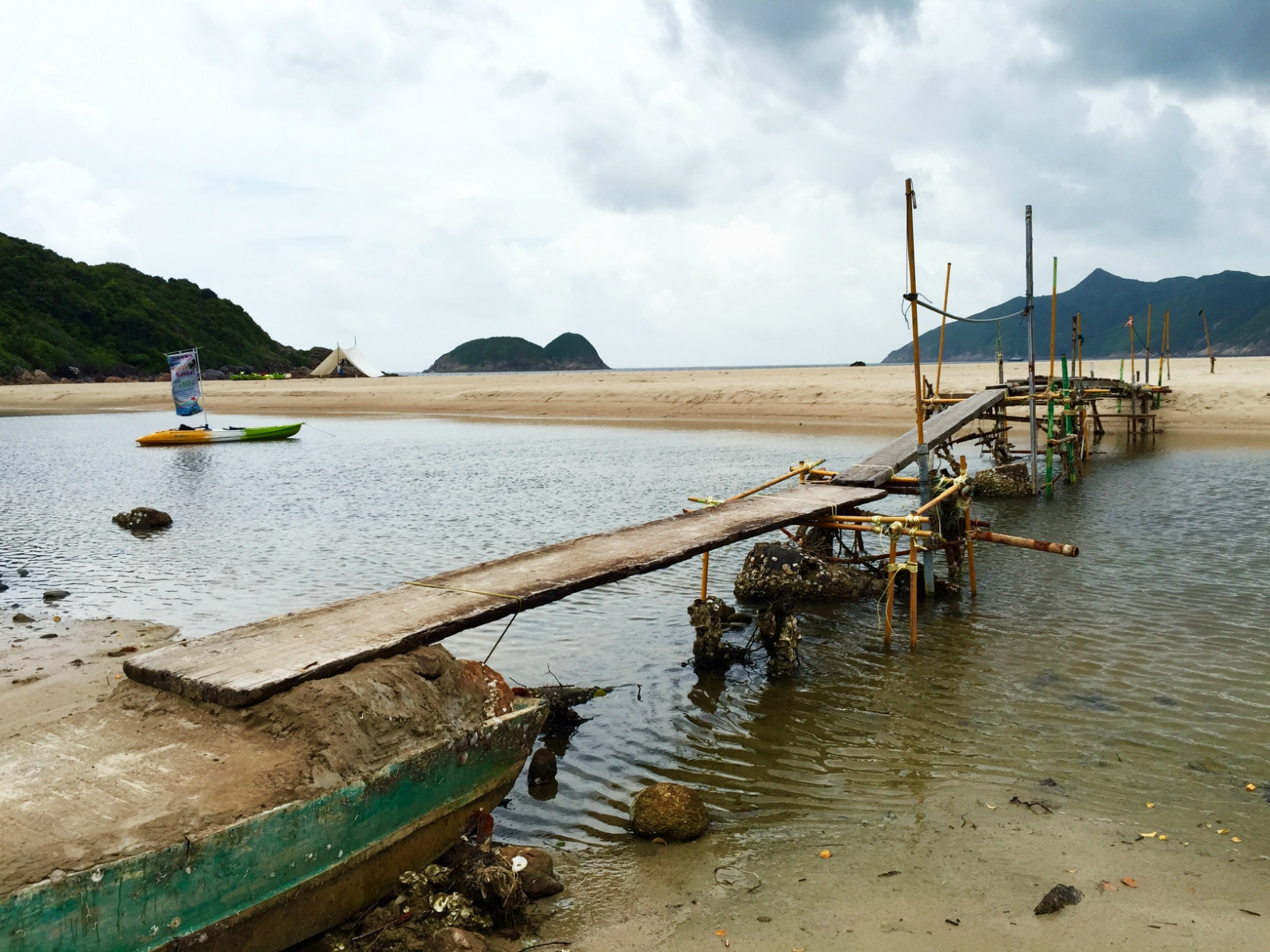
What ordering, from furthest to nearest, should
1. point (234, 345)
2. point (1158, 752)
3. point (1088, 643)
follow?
point (234, 345) < point (1088, 643) < point (1158, 752)

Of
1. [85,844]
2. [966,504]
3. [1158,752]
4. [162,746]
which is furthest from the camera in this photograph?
[966,504]

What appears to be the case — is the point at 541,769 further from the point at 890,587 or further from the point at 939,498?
the point at 939,498

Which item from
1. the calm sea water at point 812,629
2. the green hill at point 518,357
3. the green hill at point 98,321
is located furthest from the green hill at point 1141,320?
the calm sea water at point 812,629

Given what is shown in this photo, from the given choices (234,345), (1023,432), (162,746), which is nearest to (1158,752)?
(162,746)

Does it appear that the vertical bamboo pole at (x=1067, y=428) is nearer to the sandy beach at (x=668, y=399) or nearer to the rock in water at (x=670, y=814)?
the sandy beach at (x=668, y=399)

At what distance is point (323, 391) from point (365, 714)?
51.5 m

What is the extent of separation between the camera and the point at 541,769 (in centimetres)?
604

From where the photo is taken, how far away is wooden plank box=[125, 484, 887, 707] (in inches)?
179

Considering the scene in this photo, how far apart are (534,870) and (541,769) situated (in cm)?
138

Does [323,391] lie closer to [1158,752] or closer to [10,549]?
[10,549]

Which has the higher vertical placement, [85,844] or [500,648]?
[85,844]

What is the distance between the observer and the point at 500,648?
8.70m

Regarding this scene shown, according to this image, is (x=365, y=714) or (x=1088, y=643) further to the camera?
(x=1088, y=643)

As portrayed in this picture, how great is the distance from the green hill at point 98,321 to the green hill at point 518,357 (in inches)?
2439
